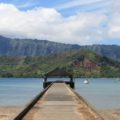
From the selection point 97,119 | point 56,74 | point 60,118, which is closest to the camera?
point 97,119

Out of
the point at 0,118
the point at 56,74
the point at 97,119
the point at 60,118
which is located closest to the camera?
the point at 97,119

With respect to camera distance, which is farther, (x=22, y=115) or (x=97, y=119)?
(x=22, y=115)

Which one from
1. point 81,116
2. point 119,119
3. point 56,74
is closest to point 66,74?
point 56,74

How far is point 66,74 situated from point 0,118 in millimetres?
52586

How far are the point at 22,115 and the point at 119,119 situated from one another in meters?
9.76

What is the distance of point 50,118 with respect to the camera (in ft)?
67.4

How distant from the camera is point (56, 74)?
78.3 m

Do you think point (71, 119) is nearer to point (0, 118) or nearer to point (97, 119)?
point (97, 119)

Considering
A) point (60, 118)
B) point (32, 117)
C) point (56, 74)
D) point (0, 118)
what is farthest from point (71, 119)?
point (56, 74)

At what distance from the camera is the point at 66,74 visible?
263 ft

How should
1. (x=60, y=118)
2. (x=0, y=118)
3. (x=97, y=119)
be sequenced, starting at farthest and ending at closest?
1. (x=0, y=118)
2. (x=60, y=118)
3. (x=97, y=119)

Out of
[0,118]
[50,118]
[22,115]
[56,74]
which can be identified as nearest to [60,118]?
[50,118]

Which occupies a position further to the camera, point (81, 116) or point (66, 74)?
point (66, 74)

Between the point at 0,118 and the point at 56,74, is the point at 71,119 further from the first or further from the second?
the point at 56,74
